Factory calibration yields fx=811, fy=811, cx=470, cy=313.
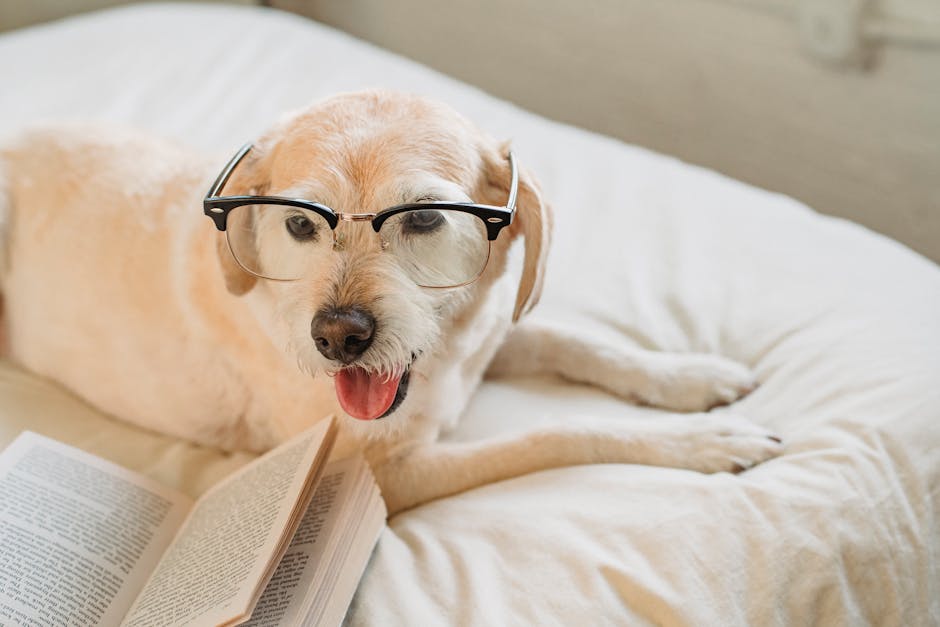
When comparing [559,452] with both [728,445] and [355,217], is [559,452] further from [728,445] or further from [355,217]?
[355,217]

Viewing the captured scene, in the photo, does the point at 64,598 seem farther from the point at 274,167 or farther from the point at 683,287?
the point at 683,287

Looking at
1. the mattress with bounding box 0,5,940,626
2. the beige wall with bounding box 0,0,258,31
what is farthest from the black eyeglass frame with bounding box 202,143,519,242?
the beige wall with bounding box 0,0,258,31

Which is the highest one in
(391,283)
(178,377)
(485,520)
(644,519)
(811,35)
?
(811,35)

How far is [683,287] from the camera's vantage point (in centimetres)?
177

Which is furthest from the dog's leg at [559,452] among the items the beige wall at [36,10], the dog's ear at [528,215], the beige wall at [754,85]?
the beige wall at [36,10]

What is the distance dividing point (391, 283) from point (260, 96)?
165cm

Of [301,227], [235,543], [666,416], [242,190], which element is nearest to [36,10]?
[242,190]

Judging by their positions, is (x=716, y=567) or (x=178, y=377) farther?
(x=178, y=377)

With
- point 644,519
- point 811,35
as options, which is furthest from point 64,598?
point 811,35

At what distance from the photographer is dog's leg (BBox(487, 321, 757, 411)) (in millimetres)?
1556

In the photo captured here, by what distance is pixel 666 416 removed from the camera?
153cm

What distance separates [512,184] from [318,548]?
0.63m

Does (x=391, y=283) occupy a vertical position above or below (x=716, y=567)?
above

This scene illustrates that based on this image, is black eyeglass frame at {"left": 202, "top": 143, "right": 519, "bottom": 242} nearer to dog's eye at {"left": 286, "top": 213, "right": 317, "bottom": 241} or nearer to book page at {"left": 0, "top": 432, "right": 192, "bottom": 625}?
dog's eye at {"left": 286, "top": 213, "right": 317, "bottom": 241}
